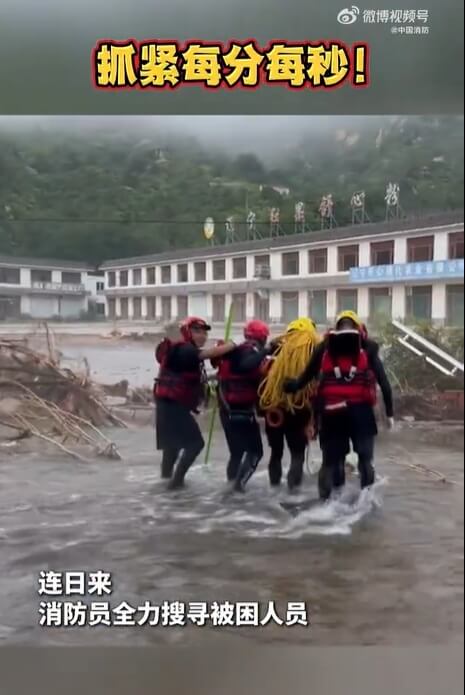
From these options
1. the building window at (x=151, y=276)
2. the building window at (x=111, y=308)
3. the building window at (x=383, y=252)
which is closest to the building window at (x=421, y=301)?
the building window at (x=383, y=252)

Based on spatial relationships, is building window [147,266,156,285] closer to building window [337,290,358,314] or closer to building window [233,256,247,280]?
building window [233,256,247,280]

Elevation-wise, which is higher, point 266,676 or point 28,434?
point 28,434

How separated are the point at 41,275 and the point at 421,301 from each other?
1168mm

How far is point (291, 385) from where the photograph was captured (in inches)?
79.3

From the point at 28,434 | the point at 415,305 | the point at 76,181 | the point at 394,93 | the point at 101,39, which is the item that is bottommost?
the point at 28,434

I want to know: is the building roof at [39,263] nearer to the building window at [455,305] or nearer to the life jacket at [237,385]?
the life jacket at [237,385]

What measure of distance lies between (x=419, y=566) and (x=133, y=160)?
152 cm

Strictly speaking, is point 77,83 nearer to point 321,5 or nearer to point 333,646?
A: point 321,5

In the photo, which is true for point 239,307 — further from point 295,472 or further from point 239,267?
point 295,472

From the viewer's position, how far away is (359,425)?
1976mm

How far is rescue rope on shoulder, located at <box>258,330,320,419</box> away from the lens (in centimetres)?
198

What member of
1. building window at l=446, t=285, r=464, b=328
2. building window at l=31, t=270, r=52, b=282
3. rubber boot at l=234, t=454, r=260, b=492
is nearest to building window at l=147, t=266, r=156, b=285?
building window at l=31, t=270, r=52, b=282

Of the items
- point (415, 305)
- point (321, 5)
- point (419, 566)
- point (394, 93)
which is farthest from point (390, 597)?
point (321, 5)

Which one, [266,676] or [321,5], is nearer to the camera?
[321,5]
